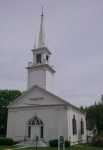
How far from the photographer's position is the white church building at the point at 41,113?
1303 inches

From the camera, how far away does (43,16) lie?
1795 inches

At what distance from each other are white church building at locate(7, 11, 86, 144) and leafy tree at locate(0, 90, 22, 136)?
11.7 m

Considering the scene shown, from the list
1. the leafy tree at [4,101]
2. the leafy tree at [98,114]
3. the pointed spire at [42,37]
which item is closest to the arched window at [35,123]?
the pointed spire at [42,37]

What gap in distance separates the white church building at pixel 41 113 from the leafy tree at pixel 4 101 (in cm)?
1174

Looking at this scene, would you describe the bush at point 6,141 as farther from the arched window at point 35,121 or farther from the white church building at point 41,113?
the arched window at point 35,121

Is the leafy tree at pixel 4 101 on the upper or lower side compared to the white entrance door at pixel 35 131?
upper

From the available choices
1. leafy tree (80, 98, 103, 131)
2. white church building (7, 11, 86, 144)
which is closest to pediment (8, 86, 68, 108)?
white church building (7, 11, 86, 144)

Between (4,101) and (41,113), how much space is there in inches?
738

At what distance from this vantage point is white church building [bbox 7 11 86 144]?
1303 inches

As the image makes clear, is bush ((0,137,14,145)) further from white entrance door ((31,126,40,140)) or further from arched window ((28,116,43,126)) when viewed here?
arched window ((28,116,43,126))

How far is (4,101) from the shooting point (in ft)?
167

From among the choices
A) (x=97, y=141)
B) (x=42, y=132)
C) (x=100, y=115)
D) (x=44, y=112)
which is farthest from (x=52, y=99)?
(x=100, y=115)

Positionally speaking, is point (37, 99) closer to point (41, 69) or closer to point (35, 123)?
point (35, 123)

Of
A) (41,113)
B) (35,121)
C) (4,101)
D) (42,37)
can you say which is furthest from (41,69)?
(4,101)
